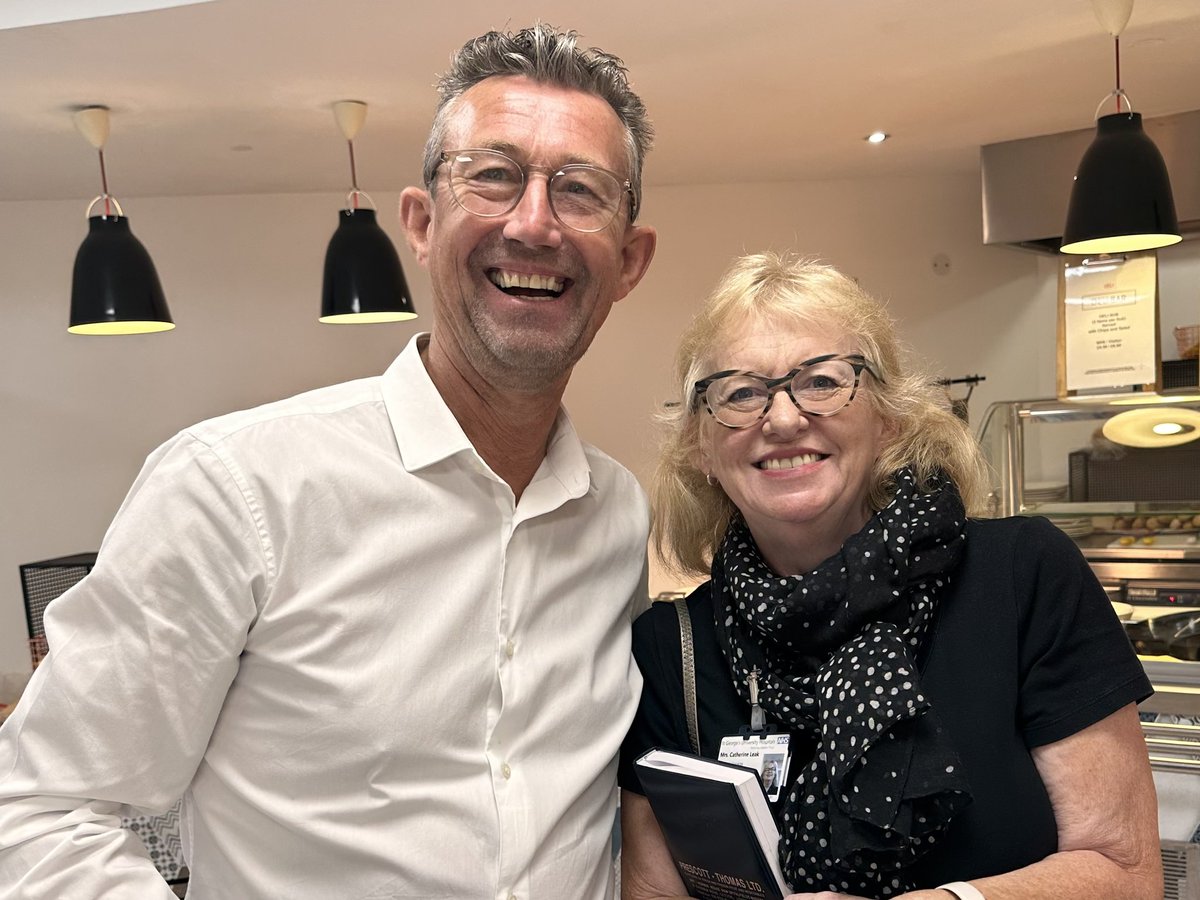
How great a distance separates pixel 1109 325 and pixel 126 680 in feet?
9.41

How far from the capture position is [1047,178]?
4926 mm

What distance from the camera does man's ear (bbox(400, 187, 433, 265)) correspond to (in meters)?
1.57

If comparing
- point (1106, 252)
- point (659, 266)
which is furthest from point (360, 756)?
point (659, 266)

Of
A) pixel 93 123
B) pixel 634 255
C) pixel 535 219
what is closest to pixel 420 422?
pixel 535 219

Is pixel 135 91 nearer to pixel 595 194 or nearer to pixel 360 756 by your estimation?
pixel 595 194

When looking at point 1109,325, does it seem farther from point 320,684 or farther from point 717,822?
point 320,684

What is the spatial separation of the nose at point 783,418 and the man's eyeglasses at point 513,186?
338 millimetres

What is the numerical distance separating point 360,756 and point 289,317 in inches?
202

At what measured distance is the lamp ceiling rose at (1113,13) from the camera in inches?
127

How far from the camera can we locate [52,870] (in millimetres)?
1227

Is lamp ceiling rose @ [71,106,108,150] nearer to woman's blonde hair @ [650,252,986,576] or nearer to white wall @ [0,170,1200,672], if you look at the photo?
white wall @ [0,170,1200,672]

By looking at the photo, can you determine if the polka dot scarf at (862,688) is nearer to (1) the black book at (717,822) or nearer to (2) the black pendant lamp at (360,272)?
(1) the black book at (717,822)

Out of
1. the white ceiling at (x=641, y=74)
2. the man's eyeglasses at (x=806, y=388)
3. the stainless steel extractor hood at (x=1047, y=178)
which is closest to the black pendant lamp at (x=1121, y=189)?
the white ceiling at (x=641, y=74)

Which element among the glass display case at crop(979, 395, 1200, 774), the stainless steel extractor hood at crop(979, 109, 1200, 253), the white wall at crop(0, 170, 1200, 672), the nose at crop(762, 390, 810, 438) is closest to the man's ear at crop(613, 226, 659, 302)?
the nose at crop(762, 390, 810, 438)
